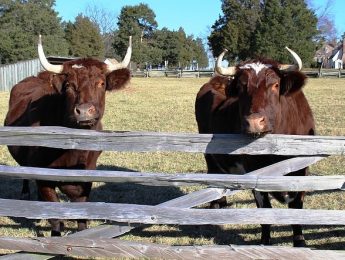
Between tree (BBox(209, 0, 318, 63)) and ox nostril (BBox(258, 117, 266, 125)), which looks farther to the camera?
tree (BBox(209, 0, 318, 63))

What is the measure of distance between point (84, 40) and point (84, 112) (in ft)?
199

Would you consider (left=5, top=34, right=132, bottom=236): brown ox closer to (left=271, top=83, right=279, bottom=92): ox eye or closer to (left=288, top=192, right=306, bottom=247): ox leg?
(left=271, top=83, right=279, bottom=92): ox eye

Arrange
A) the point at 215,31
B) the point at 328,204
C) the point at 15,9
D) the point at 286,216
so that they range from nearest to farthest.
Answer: the point at 286,216
the point at 328,204
the point at 15,9
the point at 215,31

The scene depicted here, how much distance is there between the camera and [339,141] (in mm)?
4090

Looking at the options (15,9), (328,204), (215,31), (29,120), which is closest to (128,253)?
(29,120)

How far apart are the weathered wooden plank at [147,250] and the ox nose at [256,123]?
96cm

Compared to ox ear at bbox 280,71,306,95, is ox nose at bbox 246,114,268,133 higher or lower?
lower

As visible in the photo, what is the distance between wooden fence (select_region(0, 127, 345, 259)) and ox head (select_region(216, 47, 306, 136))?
0.37 m

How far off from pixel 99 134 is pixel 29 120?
7.95 ft

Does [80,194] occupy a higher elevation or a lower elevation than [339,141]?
lower

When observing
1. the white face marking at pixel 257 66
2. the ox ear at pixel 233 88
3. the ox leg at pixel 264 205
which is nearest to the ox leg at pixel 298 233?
the ox leg at pixel 264 205

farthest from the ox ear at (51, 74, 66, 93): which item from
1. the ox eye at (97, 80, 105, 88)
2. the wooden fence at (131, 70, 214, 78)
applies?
the wooden fence at (131, 70, 214, 78)

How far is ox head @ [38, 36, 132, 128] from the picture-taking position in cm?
497

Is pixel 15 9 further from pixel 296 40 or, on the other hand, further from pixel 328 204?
pixel 328 204
